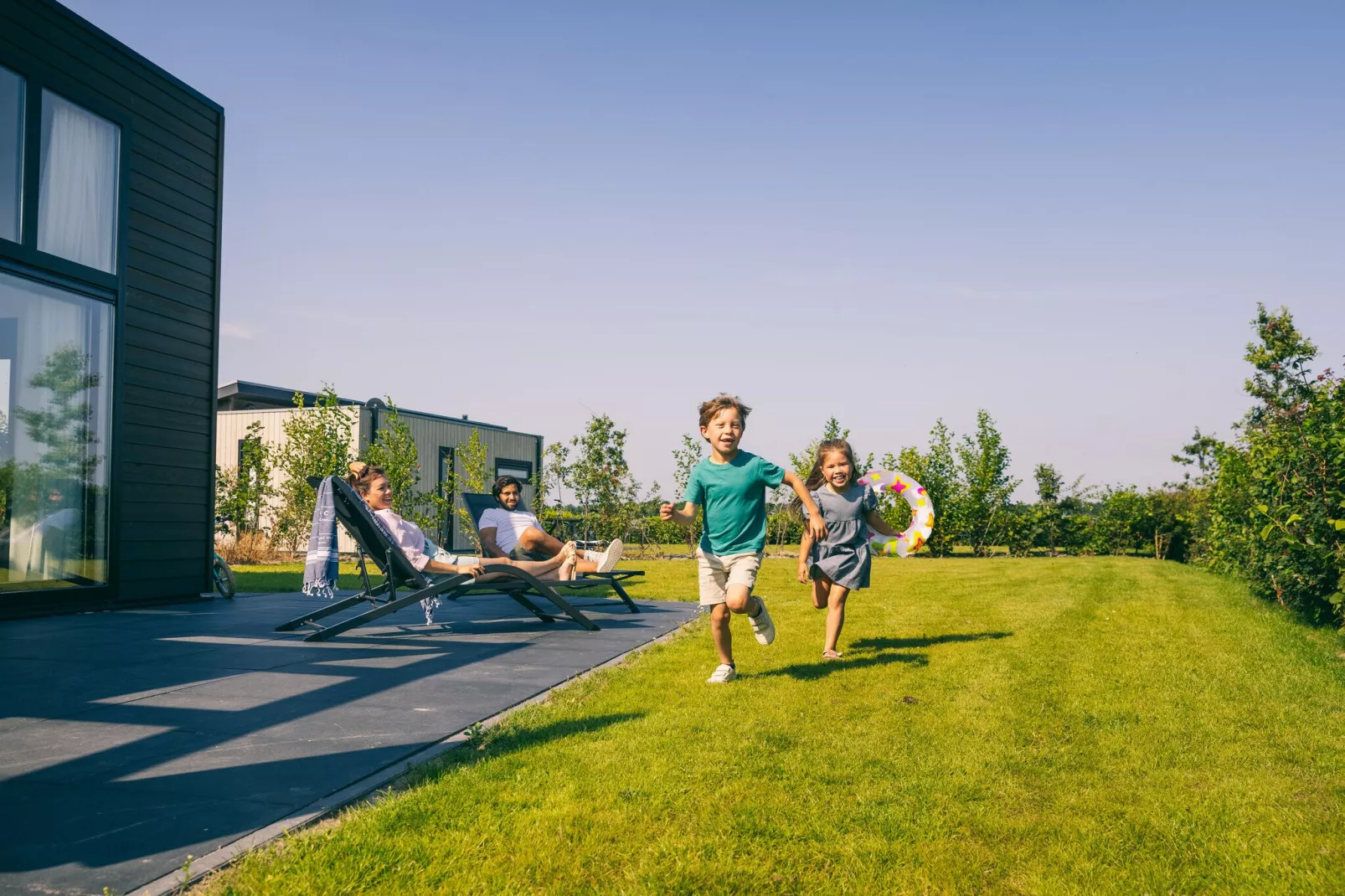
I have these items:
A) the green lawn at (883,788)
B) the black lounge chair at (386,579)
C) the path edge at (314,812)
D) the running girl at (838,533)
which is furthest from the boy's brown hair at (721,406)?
the black lounge chair at (386,579)

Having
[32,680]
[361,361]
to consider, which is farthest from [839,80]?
[361,361]

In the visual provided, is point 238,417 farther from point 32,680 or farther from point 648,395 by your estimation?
point 32,680

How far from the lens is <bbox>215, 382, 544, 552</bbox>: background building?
74.5 ft

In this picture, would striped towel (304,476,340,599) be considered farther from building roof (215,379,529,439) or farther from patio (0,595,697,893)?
building roof (215,379,529,439)

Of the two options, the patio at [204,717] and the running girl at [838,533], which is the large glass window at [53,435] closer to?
the patio at [204,717]

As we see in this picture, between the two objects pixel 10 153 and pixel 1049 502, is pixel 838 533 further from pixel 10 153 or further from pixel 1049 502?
pixel 1049 502

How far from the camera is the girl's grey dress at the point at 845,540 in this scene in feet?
20.1

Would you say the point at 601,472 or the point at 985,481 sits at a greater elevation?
the point at 601,472

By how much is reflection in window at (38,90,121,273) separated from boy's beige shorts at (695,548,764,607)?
675cm

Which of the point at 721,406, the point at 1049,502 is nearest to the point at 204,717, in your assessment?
the point at 721,406

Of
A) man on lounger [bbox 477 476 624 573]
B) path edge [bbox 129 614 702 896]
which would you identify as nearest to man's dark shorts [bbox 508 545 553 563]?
man on lounger [bbox 477 476 624 573]

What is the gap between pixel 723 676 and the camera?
5004 mm

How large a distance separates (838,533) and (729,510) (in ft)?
4.47

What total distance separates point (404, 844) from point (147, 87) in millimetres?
9302
